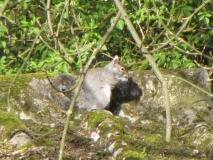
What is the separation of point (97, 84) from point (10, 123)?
1.79 m

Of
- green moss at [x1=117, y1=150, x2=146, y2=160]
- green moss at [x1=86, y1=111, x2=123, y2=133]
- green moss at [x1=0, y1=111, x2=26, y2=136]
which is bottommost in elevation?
green moss at [x1=86, y1=111, x2=123, y2=133]

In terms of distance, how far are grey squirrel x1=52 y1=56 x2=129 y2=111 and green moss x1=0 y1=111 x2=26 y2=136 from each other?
42.9 inches

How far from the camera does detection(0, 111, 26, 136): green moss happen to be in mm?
5020

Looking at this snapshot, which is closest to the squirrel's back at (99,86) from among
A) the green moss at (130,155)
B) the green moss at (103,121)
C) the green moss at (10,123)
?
the green moss at (103,121)

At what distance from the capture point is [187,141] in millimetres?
5371

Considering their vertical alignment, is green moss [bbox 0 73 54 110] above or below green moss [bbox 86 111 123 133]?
above

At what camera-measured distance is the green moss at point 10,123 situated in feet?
16.5

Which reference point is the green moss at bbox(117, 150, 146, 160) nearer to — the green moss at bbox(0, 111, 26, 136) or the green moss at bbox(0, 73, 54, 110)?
the green moss at bbox(0, 111, 26, 136)

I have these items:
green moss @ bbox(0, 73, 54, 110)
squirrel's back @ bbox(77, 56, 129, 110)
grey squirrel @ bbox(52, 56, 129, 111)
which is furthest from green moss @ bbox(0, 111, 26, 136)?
squirrel's back @ bbox(77, 56, 129, 110)

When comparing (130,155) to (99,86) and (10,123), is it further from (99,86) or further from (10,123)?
(99,86)

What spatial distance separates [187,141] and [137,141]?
52 cm

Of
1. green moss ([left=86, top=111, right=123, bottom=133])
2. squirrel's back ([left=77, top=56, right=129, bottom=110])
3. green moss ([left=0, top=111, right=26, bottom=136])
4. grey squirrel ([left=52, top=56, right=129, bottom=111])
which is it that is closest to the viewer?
green moss ([left=0, top=111, right=26, bottom=136])

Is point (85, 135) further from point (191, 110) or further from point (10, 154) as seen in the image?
point (191, 110)

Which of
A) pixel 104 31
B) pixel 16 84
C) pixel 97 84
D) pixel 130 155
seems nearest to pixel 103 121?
pixel 130 155
